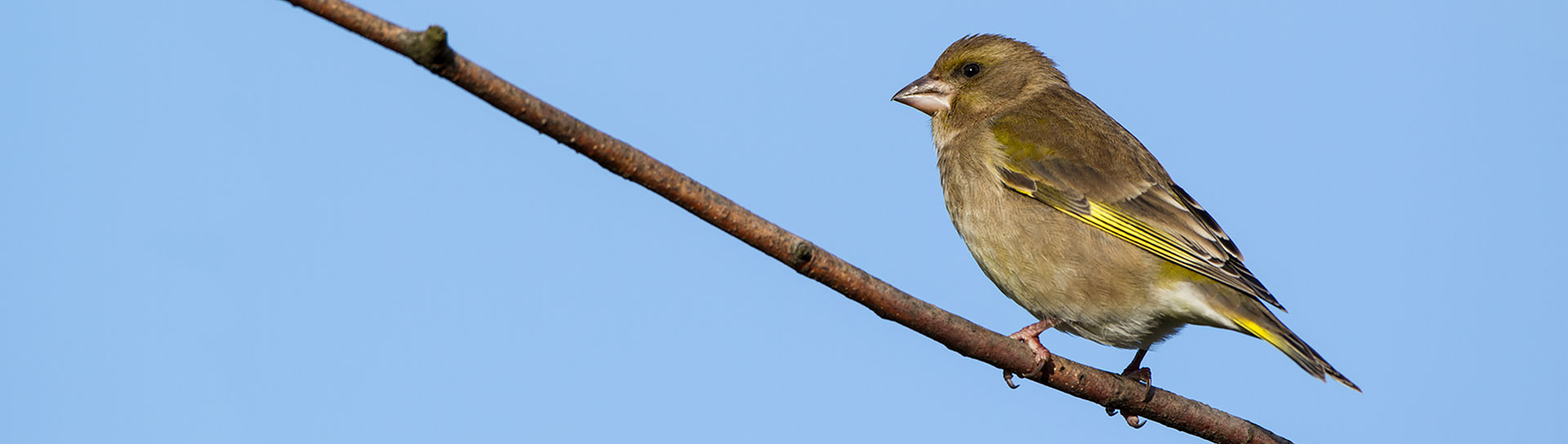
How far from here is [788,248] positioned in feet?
12.4

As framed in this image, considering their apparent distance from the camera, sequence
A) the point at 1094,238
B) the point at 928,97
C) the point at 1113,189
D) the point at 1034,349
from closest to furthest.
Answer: the point at 1034,349 < the point at 1094,238 < the point at 1113,189 < the point at 928,97

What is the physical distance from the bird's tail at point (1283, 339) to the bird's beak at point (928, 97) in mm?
2346

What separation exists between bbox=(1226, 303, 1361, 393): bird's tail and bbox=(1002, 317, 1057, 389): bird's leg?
2.68ft

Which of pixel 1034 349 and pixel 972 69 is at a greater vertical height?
pixel 972 69

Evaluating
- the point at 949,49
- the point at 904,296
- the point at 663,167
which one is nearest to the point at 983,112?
the point at 949,49

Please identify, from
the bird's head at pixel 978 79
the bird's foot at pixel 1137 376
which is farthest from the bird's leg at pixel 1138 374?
the bird's head at pixel 978 79

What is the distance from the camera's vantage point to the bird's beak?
7594 mm

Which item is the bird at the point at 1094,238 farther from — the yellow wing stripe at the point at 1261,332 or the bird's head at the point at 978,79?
the bird's head at the point at 978,79

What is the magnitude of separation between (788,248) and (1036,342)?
6.89ft

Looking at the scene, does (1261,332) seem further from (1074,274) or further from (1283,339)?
(1074,274)

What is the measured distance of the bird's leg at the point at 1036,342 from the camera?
5.12m

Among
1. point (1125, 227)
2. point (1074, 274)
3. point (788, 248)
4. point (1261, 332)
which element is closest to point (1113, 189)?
point (1125, 227)

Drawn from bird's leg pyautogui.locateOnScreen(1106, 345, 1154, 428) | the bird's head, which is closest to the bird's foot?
bird's leg pyautogui.locateOnScreen(1106, 345, 1154, 428)

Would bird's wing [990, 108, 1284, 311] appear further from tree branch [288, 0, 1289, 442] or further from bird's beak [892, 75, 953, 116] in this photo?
tree branch [288, 0, 1289, 442]
